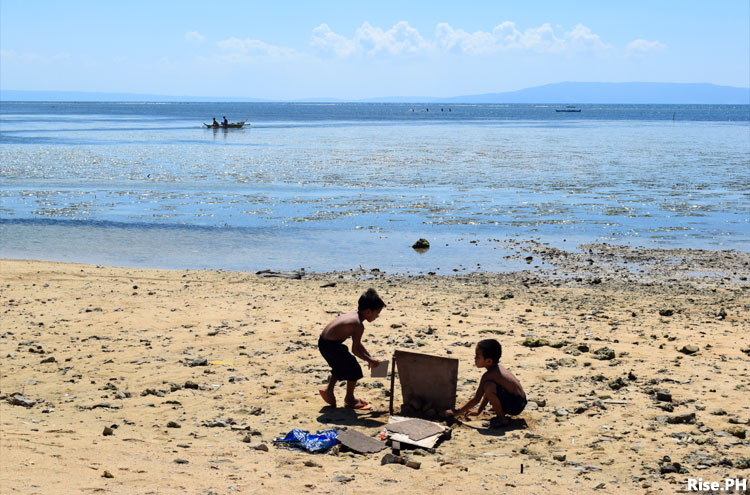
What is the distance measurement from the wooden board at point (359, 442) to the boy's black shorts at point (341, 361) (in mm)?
879

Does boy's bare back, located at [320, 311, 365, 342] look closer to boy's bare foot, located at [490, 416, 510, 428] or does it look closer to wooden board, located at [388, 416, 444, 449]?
wooden board, located at [388, 416, 444, 449]

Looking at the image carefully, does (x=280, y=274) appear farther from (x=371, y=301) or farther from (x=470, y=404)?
(x=470, y=404)

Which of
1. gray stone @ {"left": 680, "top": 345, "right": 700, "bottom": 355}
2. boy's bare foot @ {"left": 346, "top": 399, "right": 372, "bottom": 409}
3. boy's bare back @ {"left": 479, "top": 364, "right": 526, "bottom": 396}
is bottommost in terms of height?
boy's bare foot @ {"left": 346, "top": 399, "right": 372, "bottom": 409}

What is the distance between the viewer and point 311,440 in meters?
7.17

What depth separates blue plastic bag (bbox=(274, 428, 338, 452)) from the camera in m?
7.12

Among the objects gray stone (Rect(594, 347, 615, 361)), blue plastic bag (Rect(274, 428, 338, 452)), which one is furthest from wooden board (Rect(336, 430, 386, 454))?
gray stone (Rect(594, 347, 615, 361))

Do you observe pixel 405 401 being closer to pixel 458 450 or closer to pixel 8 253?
pixel 458 450

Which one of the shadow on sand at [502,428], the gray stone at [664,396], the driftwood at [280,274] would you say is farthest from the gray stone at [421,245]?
the shadow on sand at [502,428]

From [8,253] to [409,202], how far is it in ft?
41.8

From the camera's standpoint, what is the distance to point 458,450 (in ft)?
23.3

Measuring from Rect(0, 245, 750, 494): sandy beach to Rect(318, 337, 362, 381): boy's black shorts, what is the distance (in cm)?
41

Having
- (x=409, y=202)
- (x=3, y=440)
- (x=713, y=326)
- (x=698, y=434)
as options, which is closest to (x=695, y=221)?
(x=409, y=202)

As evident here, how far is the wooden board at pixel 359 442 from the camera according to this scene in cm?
709

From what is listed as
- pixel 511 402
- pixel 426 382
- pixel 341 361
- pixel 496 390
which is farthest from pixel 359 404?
pixel 511 402
